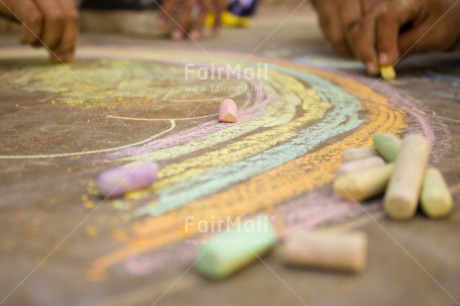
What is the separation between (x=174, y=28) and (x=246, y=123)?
8.54 ft

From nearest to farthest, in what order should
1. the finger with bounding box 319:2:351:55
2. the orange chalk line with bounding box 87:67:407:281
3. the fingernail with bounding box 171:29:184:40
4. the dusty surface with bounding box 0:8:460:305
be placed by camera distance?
the dusty surface with bounding box 0:8:460:305 < the orange chalk line with bounding box 87:67:407:281 < the finger with bounding box 319:2:351:55 < the fingernail with bounding box 171:29:184:40

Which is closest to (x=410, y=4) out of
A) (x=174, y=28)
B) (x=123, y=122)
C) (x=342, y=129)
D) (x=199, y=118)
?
(x=342, y=129)

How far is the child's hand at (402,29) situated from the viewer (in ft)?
6.81

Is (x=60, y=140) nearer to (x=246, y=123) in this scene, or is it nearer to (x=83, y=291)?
(x=246, y=123)

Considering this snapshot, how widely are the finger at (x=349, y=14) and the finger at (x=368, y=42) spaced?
0.11 m

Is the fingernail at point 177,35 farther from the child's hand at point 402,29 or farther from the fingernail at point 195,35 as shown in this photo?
the child's hand at point 402,29

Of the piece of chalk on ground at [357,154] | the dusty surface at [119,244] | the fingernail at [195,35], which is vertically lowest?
the fingernail at [195,35]

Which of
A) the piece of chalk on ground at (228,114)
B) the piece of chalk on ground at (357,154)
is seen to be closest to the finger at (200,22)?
the piece of chalk on ground at (228,114)

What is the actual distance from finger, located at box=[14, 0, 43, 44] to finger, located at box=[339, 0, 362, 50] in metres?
1.40

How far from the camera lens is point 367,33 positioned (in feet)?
6.95

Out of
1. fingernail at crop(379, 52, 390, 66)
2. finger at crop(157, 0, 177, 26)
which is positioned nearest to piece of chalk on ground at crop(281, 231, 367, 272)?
fingernail at crop(379, 52, 390, 66)

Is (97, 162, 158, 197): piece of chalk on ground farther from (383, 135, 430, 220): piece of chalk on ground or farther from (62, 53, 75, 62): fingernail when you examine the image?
(62, 53, 75, 62): fingernail

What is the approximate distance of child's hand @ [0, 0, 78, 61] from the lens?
7.14 feet

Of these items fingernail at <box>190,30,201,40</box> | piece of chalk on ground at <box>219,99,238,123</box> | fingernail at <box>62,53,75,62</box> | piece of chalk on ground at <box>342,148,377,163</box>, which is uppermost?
piece of chalk on ground at <box>342,148,377,163</box>
